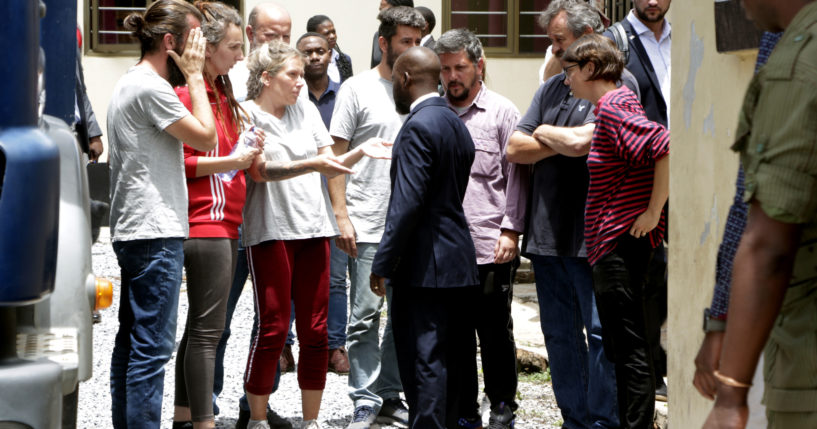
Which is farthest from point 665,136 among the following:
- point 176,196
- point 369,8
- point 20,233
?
point 369,8

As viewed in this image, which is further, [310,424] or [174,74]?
[310,424]

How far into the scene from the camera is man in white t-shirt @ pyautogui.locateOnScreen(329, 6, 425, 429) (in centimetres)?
584

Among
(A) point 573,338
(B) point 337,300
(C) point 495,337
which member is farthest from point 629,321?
(B) point 337,300

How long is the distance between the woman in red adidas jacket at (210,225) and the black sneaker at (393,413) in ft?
3.93

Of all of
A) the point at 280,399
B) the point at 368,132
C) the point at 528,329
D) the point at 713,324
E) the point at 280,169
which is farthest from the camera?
the point at 528,329

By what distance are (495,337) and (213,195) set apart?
1.62 meters

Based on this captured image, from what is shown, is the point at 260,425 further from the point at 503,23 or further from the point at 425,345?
the point at 503,23

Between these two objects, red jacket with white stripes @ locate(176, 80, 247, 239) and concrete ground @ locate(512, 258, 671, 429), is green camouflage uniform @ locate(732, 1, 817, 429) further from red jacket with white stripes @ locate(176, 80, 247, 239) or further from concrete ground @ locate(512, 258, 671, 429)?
concrete ground @ locate(512, 258, 671, 429)

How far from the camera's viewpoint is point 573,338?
212 inches

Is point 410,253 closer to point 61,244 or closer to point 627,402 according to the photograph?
point 627,402

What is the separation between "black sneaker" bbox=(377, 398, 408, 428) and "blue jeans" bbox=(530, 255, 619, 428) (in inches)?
36.1

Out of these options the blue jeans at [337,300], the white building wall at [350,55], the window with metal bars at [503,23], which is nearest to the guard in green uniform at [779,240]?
the blue jeans at [337,300]

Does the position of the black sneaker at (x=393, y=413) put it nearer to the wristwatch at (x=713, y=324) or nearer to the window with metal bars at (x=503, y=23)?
the wristwatch at (x=713, y=324)

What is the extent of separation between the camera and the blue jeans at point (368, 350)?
19.0 feet
